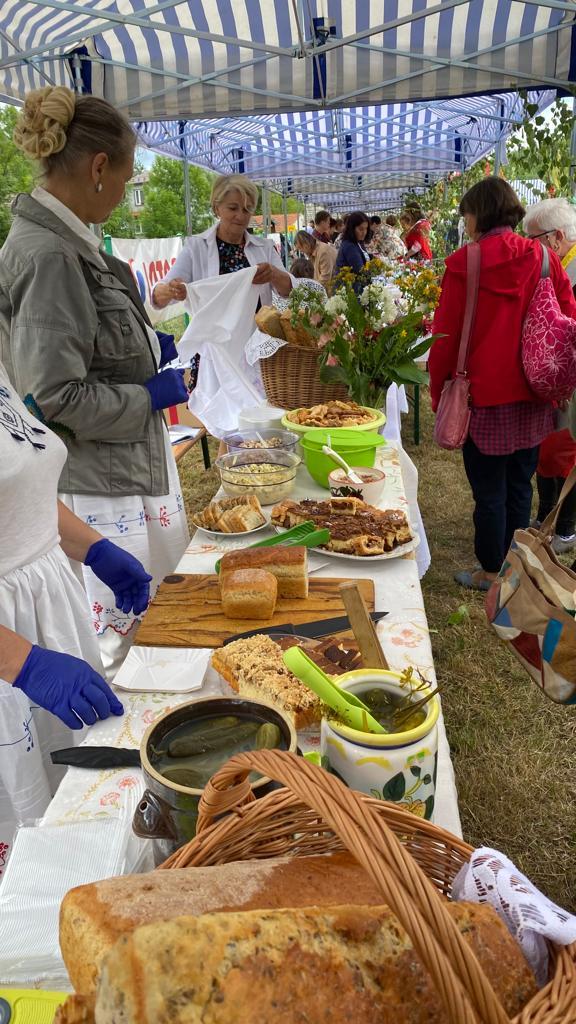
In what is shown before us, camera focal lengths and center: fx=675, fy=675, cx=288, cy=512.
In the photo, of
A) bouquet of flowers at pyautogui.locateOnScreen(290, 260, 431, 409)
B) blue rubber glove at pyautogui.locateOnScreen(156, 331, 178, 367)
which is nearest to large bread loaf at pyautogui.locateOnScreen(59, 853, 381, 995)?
blue rubber glove at pyautogui.locateOnScreen(156, 331, 178, 367)

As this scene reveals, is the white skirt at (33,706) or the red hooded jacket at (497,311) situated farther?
the red hooded jacket at (497,311)

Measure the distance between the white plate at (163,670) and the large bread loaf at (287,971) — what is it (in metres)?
0.81

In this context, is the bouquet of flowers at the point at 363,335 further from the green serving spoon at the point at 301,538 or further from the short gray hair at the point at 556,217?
the green serving spoon at the point at 301,538

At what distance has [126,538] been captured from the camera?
2.48m

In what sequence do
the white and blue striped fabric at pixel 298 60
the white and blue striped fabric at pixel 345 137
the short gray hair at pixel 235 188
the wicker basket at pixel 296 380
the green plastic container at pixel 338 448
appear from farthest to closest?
the white and blue striped fabric at pixel 345 137, the white and blue striped fabric at pixel 298 60, the short gray hair at pixel 235 188, the wicker basket at pixel 296 380, the green plastic container at pixel 338 448

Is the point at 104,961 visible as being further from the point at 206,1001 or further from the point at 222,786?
the point at 222,786

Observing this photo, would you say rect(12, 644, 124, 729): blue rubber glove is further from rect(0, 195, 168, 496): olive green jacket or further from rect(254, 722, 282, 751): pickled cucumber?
rect(0, 195, 168, 496): olive green jacket

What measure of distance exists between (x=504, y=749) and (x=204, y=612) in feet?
6.09

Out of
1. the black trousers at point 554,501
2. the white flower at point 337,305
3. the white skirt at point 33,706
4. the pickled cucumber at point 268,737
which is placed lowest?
the black trousers at point 554,501

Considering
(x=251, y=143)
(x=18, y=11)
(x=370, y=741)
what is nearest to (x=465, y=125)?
(x=251, y=143)

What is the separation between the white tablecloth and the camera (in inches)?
44.1

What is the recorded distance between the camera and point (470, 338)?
3553 mm

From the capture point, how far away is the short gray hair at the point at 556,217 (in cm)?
392

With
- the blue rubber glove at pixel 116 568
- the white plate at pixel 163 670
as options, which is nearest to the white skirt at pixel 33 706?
the blue rubber glove at pixel 116 568
